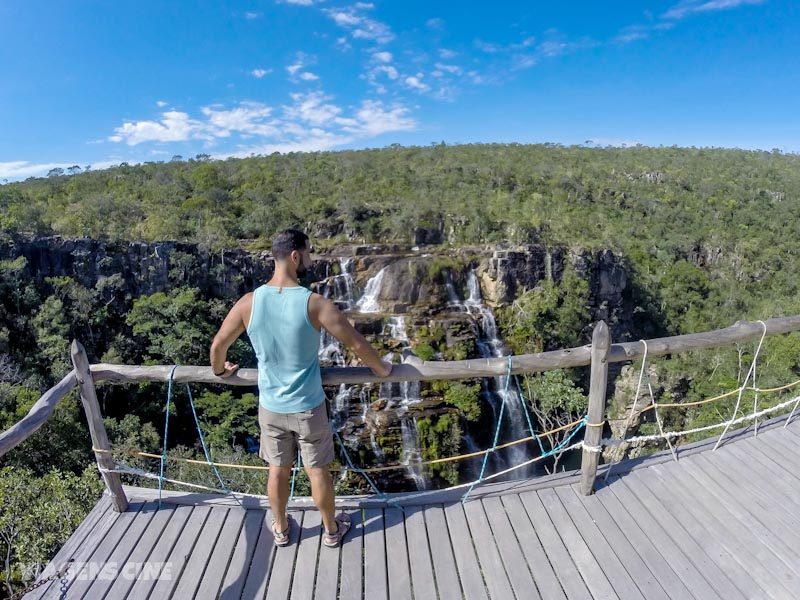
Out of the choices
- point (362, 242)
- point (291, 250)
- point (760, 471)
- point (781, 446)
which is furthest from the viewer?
point (362, 242)

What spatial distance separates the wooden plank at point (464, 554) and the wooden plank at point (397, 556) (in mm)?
258

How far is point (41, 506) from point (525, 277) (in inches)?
784

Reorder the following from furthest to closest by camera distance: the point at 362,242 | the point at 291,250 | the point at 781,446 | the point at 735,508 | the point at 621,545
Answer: the point at 362,242 → the point at 781,446 → the point at 735,508 → the point at 621,545 → the point at 291,250

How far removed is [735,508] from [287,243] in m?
2.96

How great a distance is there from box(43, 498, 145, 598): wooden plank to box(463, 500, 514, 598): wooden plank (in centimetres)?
194

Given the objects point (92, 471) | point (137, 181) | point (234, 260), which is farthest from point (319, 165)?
point (92, 471)

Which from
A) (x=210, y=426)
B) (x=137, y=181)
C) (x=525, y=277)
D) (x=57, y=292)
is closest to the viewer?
(x=210, y=426)

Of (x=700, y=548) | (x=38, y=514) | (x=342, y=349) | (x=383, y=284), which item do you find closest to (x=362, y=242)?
(x=383, y=284)

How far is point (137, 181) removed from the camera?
3541 centimetres

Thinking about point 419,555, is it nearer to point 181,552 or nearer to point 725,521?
point 181,552

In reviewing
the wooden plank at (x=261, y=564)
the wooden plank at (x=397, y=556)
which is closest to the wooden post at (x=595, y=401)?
the wooden plank at (x=397, y=556)

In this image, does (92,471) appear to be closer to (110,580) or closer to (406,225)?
(110,580)

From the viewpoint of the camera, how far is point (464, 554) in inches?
101

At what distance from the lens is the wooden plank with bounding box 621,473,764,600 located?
7.80 ft
